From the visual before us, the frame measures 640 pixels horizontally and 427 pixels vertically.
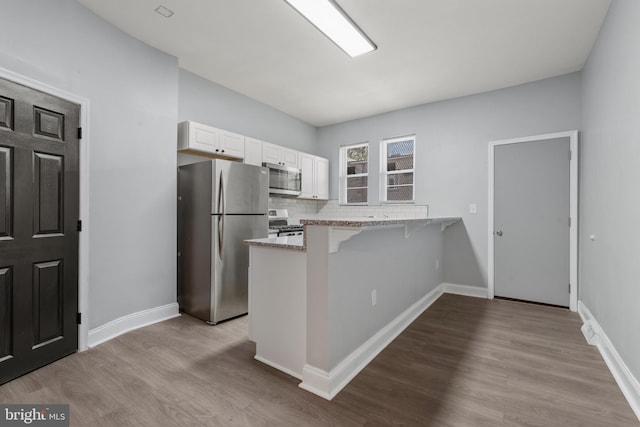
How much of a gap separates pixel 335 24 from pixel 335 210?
3426mm

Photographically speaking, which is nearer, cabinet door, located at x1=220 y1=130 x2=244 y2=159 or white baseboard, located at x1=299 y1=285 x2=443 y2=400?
white baseboard, located at x1=299 y1=285 x2=443 y2=400

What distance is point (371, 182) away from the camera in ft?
17.1

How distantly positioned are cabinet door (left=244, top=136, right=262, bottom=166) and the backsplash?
86cm

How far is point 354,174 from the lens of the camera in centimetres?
553

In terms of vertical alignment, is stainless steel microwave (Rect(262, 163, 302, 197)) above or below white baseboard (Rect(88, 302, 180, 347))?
above

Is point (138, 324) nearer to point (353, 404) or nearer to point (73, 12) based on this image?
point (353, 404)

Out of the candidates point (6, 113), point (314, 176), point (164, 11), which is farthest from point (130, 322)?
point (314, 176)

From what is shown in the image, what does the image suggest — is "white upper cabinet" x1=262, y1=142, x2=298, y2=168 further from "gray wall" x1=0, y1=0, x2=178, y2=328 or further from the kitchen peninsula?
the kitchen peninsula

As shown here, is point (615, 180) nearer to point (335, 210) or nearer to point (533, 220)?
point (533, 220)

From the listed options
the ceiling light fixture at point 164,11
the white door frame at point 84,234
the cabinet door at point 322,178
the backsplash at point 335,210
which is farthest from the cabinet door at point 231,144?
the cabinet door at point 322,178

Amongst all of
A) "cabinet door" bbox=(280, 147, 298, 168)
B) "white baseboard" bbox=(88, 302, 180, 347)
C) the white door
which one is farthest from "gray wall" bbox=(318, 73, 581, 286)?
"white baseboard" bbox=(88, 302, 180, 347)

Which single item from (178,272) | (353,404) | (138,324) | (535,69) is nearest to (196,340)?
(138,324)

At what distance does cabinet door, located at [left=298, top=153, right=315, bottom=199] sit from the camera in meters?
5.07

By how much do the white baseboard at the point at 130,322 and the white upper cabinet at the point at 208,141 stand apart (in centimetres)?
179
